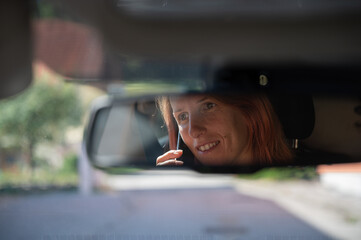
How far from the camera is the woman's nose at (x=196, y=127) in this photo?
5.66 ft

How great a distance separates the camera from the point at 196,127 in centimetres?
173

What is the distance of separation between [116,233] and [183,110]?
664cm

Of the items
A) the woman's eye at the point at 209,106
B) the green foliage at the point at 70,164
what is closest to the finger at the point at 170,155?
the woman's eye at the point at 209,106

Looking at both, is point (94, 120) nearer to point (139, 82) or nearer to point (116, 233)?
point (139, 82)

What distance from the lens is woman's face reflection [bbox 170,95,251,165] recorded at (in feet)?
5.66

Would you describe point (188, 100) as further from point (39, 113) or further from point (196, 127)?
point (39, 113)

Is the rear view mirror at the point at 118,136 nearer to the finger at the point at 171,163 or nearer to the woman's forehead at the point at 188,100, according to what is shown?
the finger at the point at 171,163

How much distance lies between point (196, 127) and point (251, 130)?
24 cm

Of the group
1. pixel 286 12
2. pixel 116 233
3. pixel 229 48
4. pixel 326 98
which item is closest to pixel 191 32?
pixel 229 48

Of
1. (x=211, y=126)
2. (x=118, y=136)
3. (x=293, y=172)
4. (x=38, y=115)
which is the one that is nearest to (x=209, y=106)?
(x=211, y=126)

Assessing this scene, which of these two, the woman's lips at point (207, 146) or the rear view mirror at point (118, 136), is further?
the rear view mirror at point (118, 136)

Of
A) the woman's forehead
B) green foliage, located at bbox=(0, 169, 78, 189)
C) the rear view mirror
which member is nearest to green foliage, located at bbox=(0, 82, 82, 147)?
green foliage, located at bbox=(0, 169, 78, 189)

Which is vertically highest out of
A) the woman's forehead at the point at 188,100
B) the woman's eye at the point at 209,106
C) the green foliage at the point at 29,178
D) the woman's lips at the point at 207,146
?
the woman's forehead at the point at 188,100

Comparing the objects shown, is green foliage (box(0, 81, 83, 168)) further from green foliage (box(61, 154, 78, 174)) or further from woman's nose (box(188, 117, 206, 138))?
woman's nose (box(188, 117, 206, 138))
